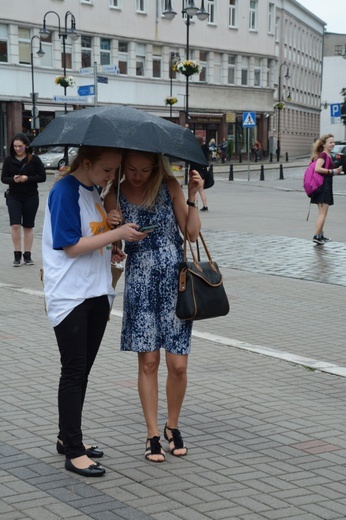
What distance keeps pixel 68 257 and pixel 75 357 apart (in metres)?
0.49

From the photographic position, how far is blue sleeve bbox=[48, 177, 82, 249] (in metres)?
4.42

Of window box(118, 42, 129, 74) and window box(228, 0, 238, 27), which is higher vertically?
window box(228, 0, 238, 27)

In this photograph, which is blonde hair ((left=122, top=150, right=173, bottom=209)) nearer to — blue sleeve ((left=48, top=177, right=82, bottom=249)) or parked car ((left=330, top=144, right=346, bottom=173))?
blue sleeve ((left=48, top=177, right=82, bottom=249))

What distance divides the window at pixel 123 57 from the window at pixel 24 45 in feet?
24.6

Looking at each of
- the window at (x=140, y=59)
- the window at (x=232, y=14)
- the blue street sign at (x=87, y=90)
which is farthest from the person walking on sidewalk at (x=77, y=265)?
the window at (x=232, y=14)

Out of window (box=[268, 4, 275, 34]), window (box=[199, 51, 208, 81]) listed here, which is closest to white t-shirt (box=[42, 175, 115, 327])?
window (box=[199, 51, 208, 81])

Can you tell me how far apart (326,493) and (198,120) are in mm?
60150

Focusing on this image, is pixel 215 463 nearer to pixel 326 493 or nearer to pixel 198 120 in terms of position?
pixel 326 493

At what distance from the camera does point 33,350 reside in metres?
7.55

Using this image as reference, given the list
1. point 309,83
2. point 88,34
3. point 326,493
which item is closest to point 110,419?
point 326,493

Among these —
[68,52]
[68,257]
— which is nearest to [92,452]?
[68,257]

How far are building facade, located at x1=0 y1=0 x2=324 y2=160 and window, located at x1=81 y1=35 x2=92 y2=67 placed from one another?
6 centimetres

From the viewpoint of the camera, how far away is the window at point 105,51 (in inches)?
Result: 2226

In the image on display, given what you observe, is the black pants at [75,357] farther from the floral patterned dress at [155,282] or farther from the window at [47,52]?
the window at [47,52]
